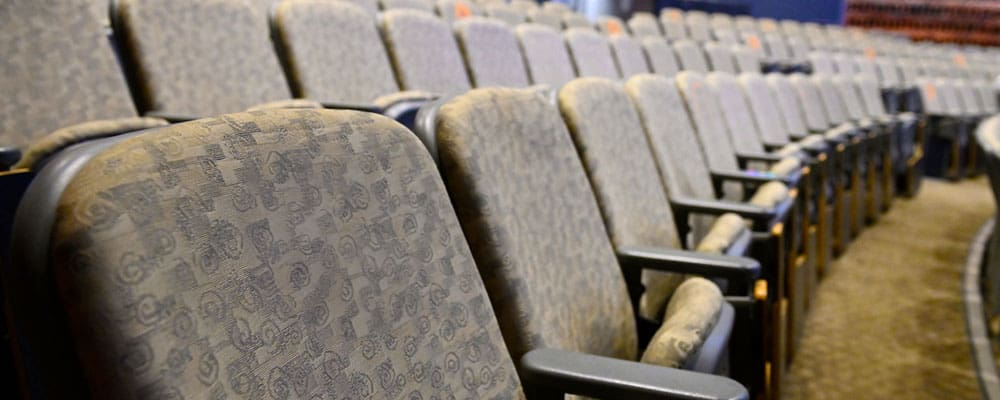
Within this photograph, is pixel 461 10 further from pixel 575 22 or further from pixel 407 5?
pixel 575 22

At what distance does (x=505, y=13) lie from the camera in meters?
1.17

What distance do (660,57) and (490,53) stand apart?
0.49 metres

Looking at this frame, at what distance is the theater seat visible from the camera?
0.84 ft

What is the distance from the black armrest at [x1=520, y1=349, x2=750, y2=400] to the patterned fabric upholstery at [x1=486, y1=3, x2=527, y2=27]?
926mm

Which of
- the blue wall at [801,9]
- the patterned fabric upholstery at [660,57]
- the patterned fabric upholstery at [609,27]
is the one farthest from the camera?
the blue wall at [801,9]

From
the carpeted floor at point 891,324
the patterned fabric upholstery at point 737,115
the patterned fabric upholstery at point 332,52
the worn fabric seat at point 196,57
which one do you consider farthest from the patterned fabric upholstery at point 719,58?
the worn fabric seat at point 196,57

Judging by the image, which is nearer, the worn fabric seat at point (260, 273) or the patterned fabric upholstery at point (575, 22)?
the worn fabric seat at point (260, 273)

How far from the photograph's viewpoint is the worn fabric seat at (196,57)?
1.45 feet

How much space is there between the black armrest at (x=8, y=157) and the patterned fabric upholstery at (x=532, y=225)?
0.53ft

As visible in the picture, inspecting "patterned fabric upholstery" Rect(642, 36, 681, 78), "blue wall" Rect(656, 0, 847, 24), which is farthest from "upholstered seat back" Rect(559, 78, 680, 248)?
"blue wall" Rect(656, 0, 847, 24)

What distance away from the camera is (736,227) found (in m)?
0.46

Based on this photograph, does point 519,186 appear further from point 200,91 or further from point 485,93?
point 200,91

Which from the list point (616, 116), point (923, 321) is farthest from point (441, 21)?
point (923, 321)

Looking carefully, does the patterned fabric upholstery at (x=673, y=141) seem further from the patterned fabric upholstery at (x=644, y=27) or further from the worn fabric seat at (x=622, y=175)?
the patterned fabric upholstery at (x=644, y=27)
